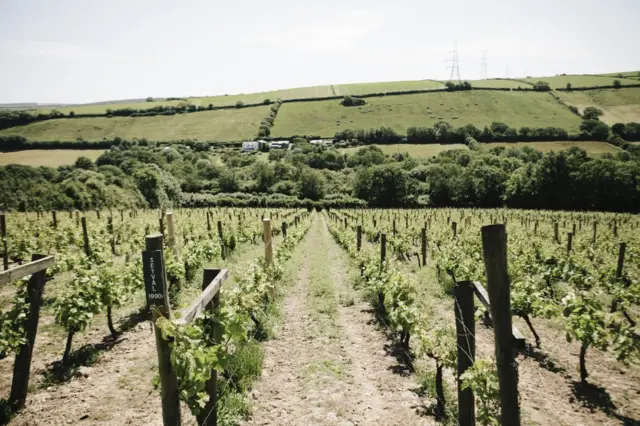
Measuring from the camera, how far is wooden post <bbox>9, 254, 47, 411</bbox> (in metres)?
4.86

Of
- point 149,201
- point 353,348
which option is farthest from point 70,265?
point 149,201

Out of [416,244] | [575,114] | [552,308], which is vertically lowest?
[416,244]

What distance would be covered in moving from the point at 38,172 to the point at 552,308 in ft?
220

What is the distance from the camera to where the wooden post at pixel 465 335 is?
382 centimetres

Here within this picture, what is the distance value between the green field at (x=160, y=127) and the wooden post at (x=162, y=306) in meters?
107

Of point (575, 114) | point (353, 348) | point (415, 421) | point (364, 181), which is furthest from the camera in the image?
point (575, 114)

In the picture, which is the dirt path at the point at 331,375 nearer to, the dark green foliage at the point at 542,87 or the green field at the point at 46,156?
the green field at the point at 46,156

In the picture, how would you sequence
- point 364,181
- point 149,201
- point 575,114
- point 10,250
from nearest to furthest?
point 10,250, point 149,201, point 364,181, point 575,114

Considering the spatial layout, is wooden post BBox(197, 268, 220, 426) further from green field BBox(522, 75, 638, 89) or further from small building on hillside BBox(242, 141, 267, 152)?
green field BBox(522, 75, 638, 89)

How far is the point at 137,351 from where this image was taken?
265 inches

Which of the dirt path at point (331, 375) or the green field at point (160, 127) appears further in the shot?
the green field at point (160, 127)

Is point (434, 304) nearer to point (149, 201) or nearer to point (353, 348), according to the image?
point (353, 348)

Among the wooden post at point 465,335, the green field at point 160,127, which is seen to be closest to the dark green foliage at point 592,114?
the green field at point 160,127

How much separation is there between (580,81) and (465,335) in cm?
14788
